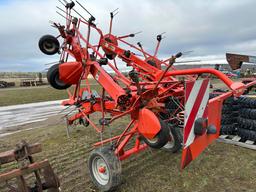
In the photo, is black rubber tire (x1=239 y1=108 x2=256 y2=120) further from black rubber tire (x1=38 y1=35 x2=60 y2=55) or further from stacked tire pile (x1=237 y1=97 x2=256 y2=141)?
black rubber tire (x1=38 y1=35 x2=60 y2=55)

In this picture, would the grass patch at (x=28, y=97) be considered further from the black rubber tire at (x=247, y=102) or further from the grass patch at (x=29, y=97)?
the black rubber tire at (x=247, y=102)

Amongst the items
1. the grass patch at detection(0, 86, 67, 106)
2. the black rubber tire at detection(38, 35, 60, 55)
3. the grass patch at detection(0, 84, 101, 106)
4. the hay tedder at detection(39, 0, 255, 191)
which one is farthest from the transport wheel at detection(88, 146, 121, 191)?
the grass patch at detection(0, 86, 67, 106)

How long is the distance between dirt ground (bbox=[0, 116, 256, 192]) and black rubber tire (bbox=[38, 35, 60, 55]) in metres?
2.23

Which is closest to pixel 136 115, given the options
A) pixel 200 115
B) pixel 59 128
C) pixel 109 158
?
pixel 109 158

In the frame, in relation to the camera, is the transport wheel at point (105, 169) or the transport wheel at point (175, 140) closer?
the transport wheel at point (105, 169)

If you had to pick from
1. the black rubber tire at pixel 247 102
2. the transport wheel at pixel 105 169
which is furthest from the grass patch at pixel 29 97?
the transport wheel at pixel 105 169

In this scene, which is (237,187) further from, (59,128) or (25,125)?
(25,125)

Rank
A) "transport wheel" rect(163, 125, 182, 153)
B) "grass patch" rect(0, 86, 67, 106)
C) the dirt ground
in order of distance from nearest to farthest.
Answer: the dirt ground, "transport wheel" rect(163, 125, 182, 153), "grass patch" rect(0, 86, 67, 106)

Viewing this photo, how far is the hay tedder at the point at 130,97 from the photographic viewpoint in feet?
9.17

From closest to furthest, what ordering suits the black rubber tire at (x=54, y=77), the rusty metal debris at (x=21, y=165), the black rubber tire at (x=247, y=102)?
the rusty metal debris at (x=21, y=165) < the black rubber tire at (x=54, y=77) < the black rubber tire at (x=247, y=102)

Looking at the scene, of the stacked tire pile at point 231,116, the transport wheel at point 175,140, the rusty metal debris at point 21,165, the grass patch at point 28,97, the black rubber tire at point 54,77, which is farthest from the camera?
the grass patch at point 28,97

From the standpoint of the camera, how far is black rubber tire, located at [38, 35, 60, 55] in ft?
15.6

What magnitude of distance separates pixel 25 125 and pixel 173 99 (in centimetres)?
611

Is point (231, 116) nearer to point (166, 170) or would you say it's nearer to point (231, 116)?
point (231, 116)
